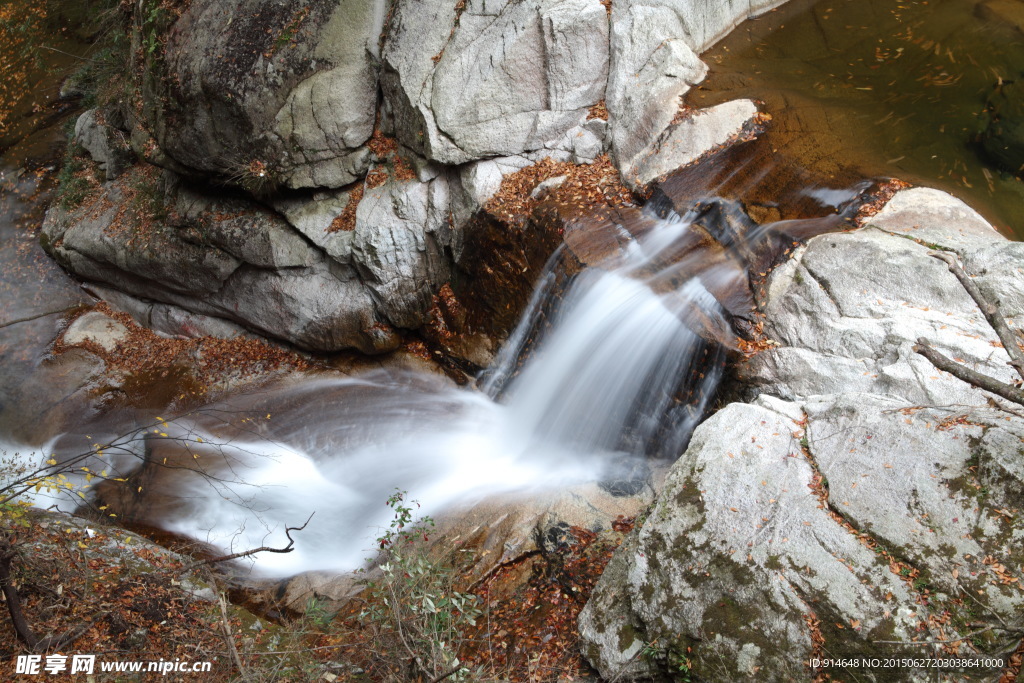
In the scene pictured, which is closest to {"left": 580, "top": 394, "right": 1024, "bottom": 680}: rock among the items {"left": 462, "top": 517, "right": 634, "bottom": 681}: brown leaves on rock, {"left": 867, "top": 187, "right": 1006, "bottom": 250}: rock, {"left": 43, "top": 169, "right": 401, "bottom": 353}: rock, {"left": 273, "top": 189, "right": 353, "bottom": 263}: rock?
{"left": 462, "top": 517, "right": 634, "bottom": 681}: brown leaves on rock

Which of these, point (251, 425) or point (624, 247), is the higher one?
point (624, 247)

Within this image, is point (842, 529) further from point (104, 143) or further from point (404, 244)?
point (104, 143)

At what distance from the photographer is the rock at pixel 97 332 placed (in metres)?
10.3

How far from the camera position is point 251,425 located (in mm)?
8758

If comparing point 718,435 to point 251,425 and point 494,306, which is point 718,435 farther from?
point 251,425

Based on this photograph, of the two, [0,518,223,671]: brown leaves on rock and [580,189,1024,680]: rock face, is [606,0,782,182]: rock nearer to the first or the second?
[580,189,1024,680]: rock face

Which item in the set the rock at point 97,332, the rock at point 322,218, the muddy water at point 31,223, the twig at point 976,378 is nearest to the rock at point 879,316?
the twig at point 976,378

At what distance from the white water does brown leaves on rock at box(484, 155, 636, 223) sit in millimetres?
859

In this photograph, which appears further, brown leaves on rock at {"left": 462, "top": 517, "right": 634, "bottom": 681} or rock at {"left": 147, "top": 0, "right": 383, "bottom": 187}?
rock at {"left": 147, "top": 0, "right": 383, "bottom": 187}

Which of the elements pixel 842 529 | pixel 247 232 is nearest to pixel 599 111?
pixel 247 232

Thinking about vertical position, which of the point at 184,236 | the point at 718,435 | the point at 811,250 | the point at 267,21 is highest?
the point at 267,21

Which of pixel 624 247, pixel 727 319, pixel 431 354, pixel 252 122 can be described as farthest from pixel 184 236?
pixel 727 319

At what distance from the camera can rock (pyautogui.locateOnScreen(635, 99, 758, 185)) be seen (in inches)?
307

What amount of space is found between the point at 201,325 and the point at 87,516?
3.83 m
